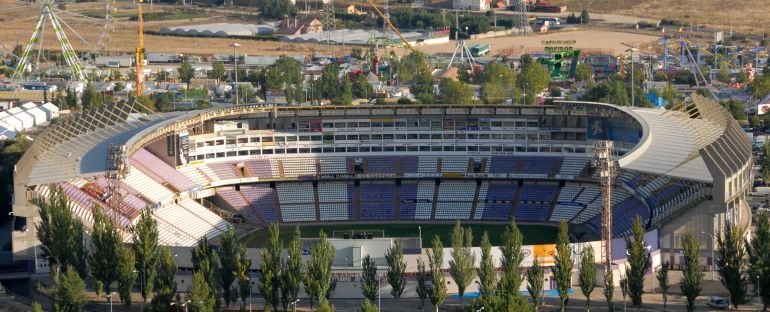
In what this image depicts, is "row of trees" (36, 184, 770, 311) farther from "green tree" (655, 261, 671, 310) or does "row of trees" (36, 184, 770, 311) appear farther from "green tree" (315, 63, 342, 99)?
"green tree" (315, 63, 342, 99)

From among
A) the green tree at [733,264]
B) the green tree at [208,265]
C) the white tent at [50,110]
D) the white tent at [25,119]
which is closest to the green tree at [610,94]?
the white tent at [50,110]

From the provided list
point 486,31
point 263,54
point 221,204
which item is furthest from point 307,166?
point 486,31

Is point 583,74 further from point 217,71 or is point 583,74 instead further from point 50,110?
point 50,110

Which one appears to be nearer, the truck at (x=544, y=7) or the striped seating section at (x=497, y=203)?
the striped seating section at (x=497, y=203)

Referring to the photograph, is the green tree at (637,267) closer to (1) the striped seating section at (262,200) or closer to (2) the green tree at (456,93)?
(1) the striped seating section at (262,200)

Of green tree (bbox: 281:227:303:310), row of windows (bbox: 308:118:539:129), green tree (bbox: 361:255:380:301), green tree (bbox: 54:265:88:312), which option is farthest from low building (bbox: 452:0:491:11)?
green tree (bbox: 54:265:88:312)
